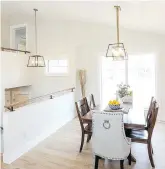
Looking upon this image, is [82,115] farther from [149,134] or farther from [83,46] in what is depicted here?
[83,46]

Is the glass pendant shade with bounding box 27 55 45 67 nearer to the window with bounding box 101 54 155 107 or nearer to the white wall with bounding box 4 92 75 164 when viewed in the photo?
the white wall with bounding box 4 92 75 164

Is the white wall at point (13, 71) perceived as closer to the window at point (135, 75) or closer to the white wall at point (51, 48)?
the white wall at point (51, 48)

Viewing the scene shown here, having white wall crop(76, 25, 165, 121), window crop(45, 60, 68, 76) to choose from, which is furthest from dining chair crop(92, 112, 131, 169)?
window crop(45, 60, 68, 76)

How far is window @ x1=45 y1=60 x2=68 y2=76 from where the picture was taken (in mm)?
6676

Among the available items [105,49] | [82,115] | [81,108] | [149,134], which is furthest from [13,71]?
[149,134]

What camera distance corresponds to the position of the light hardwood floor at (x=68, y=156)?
3.17 m

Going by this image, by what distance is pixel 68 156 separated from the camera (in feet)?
11.5

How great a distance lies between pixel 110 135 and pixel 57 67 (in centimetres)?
452

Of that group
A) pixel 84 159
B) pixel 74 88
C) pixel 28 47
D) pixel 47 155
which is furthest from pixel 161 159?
pixel 28 47

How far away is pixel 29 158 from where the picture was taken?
11.4 feet

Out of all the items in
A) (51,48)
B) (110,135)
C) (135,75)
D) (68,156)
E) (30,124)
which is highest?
(51,48)

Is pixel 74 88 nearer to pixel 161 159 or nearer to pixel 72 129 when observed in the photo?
pixel 72 129

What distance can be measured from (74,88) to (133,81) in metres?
1.95

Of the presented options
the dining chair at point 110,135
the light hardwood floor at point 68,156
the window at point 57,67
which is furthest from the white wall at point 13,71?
the dining chair at point 110,135
